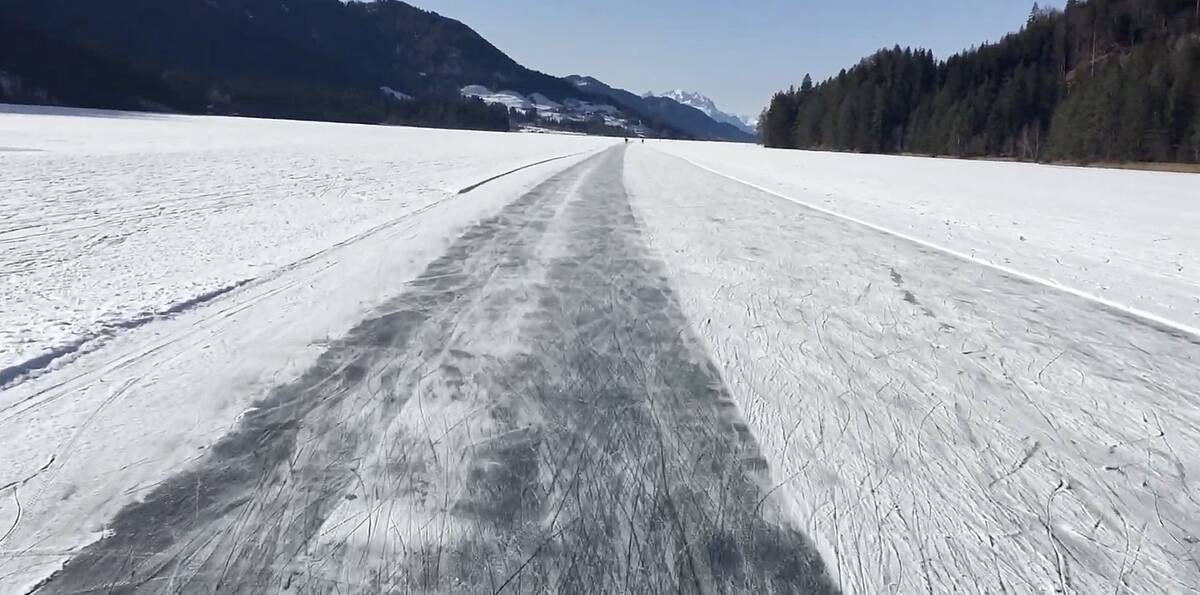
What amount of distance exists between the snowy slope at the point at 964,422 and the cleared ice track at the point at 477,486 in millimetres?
280

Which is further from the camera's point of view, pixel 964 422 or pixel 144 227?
pixel 144 227

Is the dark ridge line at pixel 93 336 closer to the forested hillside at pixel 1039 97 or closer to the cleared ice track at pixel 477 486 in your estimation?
the cleared ice track at pixel 477 486

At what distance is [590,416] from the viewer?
3195 mm

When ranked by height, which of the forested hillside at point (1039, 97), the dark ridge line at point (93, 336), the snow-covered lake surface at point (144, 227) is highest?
the forested hillside at point (1039, 97)

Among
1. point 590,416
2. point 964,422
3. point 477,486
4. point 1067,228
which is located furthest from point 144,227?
point 1067,228

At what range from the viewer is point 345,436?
9.59 feet

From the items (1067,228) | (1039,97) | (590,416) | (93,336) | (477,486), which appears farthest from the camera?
(1039,97)

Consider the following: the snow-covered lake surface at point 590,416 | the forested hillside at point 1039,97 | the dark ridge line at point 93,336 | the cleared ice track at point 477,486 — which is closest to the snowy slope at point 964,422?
the snow-covered lake surface at point 590,416

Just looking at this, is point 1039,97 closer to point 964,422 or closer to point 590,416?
point 964,422

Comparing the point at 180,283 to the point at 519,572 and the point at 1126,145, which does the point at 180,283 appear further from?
the point at 1126,145

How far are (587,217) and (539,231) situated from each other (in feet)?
5.64

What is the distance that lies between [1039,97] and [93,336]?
8811 centimetres

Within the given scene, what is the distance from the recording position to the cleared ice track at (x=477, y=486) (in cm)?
207

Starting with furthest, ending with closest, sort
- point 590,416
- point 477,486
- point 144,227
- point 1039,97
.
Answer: point 1039,97
point 144,227
point 590,416
point 477,486
